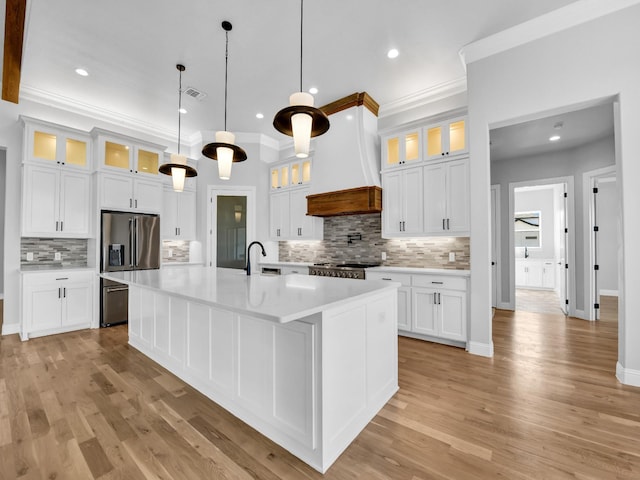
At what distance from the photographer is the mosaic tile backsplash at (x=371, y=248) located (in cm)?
410

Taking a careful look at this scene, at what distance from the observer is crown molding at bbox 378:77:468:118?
392 cm

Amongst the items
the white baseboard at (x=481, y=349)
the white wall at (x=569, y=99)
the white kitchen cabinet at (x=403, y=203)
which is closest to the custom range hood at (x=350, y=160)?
the white kitchen cabinet at (x=403, y=203)

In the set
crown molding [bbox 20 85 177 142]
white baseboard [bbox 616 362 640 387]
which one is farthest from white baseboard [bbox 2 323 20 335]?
white baseboard [bbox 616 362 640 387]

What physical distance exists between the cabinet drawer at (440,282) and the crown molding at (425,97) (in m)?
2.53

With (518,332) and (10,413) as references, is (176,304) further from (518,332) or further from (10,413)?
(518,332)

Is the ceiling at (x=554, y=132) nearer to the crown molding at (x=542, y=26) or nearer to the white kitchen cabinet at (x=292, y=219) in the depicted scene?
the crown molding at (x=542, y=26)

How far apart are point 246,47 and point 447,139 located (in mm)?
2606

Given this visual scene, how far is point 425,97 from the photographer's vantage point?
13.8 feet

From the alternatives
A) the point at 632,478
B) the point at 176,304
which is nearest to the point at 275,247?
the point at 176,304

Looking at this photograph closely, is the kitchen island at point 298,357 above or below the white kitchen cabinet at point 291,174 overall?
below

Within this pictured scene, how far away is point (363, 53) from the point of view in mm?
3340

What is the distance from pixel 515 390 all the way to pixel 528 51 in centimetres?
324

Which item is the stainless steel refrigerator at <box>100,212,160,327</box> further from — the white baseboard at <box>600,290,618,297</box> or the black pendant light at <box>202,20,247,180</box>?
A: the white baseboard at <box>600,290,618,297</box>

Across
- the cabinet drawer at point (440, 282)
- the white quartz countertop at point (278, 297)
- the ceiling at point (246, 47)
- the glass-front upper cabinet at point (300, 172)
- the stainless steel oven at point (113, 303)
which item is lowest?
the stainless steel oven at point (113, 303)
